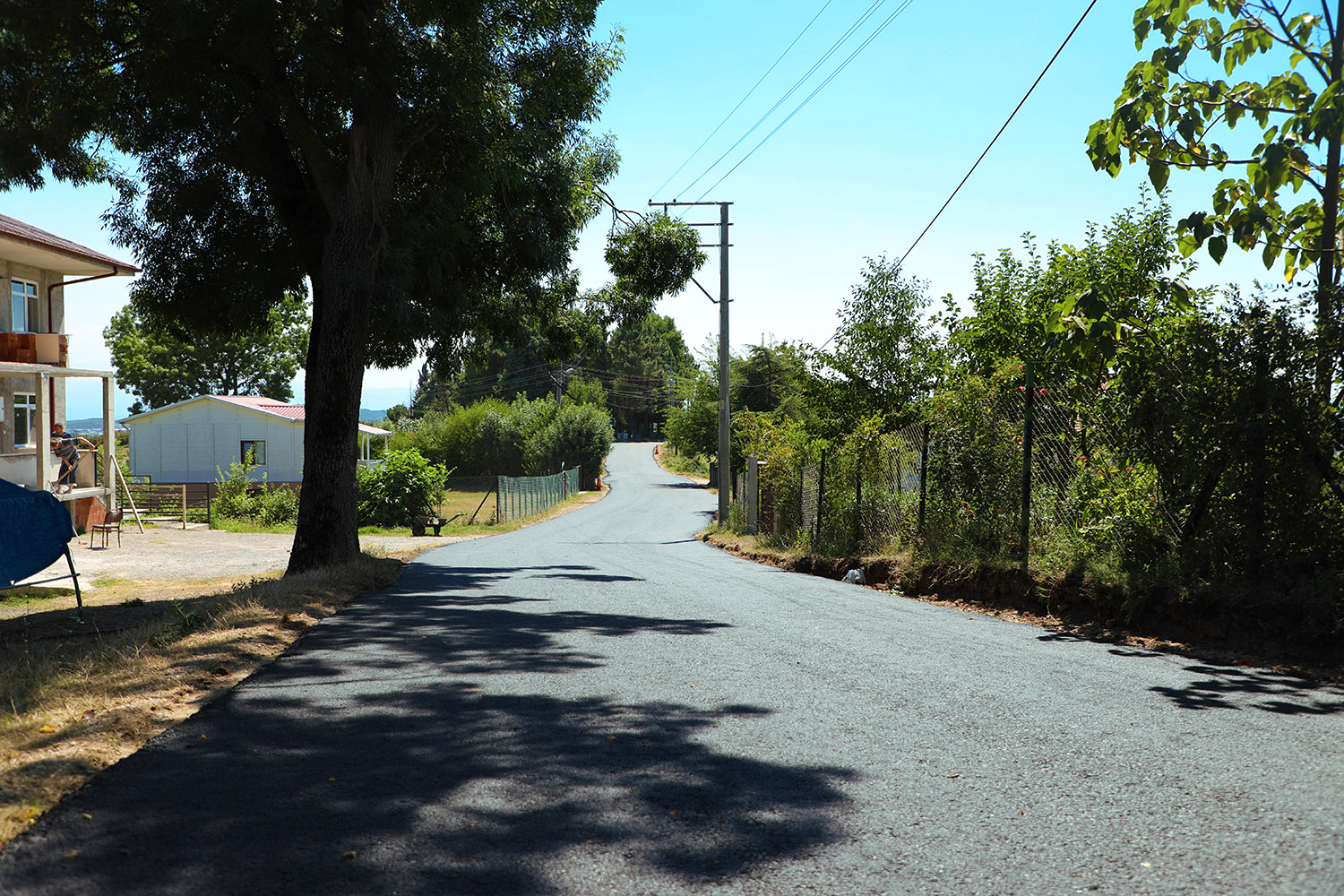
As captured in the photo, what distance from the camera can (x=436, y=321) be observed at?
14.5 metres

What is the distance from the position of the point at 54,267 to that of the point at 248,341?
47.5 meters

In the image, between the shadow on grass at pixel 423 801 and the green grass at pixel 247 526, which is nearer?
the shadow on grass at pixel 423 801

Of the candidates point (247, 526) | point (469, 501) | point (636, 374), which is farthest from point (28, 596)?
point (636, 374)

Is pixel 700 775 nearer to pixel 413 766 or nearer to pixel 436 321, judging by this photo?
pixel 413 766

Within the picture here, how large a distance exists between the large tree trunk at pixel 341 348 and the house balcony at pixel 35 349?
1614 centimetres

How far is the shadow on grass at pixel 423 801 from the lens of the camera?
3043mm

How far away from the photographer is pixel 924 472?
12172 mm

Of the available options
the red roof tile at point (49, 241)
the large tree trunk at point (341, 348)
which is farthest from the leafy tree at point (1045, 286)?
the red roof tile at point (49, 241)

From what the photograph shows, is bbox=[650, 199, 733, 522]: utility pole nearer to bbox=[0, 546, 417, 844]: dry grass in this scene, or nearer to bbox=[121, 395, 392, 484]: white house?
bbox=[0, 546, 417, 844]: dry grass

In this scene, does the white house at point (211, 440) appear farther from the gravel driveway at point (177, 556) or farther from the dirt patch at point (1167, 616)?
the dirt patch at point (1167, 616)

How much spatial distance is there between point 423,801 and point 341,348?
27.9 ft

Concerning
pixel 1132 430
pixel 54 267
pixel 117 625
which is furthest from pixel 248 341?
pixel 1132 430

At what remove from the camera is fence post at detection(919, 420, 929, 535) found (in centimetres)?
1209

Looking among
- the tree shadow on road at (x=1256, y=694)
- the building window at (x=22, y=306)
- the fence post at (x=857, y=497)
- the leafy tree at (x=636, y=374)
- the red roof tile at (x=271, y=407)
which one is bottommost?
the tree shadow on road at (x=1256, y=694)
